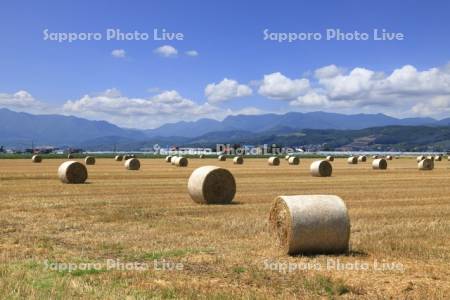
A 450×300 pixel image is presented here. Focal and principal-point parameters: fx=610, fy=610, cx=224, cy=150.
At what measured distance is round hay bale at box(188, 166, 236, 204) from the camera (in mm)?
24672

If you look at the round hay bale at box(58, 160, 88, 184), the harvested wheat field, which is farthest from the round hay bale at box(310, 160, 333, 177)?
the harvested wheat field

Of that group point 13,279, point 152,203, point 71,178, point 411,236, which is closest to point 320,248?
point 411,236

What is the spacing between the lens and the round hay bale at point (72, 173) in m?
37.0

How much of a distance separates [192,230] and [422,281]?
7494 millimetres

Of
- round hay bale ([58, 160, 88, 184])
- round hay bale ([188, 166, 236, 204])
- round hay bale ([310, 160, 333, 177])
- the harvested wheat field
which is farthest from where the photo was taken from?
round hay bale ([310, 160, 333, 177])

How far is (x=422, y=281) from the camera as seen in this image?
11.0 m

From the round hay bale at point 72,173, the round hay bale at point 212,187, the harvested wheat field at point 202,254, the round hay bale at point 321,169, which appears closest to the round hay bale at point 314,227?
the harvested wheat field at point 202,254

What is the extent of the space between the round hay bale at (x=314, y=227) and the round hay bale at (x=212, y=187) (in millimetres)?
11097

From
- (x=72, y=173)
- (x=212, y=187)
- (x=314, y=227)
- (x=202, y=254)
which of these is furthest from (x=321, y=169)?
(x=202, y=254)

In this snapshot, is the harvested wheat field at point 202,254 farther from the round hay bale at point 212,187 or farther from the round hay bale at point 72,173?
the round hay bale at point 72,173

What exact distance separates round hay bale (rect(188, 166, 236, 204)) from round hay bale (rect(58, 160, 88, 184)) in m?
14.1

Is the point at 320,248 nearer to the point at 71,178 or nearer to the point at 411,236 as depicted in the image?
the point at 411,236

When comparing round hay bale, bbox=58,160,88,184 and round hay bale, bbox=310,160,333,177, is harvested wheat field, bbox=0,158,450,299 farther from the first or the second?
round hay bale, bbox=310,160,333,177

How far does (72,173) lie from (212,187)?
591 inches
